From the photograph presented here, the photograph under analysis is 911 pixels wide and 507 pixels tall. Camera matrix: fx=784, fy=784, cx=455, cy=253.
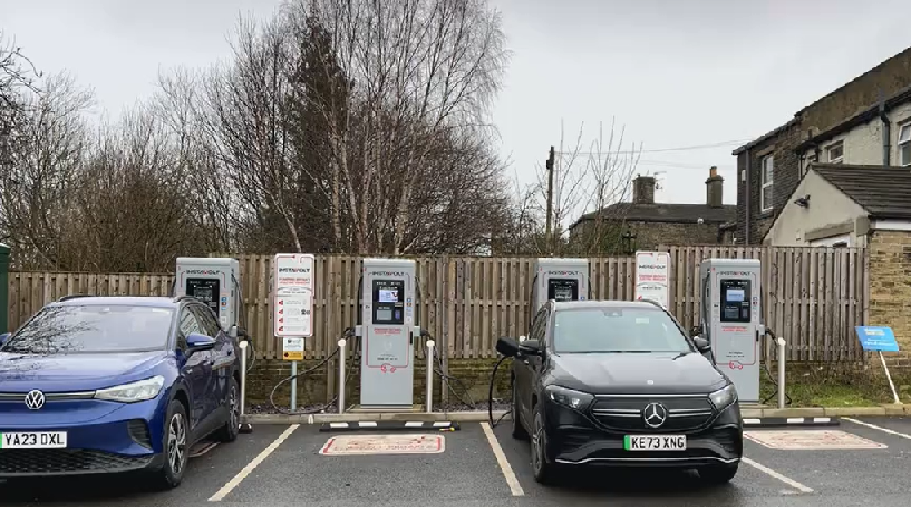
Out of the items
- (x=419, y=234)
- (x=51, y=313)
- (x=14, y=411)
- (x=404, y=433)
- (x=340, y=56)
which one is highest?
(x=340, y=56)

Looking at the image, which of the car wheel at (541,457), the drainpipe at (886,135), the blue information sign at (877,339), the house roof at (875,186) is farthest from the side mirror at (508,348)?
the drainpipe at (886,135)

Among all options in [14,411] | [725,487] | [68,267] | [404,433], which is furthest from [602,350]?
[68,267]

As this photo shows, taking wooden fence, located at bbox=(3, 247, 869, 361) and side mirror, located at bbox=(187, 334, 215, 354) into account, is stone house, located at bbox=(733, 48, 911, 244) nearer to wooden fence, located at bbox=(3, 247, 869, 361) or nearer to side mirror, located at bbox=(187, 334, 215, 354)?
wooden fence, located at bbox=(3, 247, 869, 361)

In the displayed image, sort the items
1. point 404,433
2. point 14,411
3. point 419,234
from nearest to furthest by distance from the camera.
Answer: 1. point 14,411
2. point 404,433
3. point 419,234

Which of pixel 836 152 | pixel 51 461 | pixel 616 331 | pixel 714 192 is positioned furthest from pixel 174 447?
pixel 714 192

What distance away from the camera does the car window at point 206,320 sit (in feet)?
27.0

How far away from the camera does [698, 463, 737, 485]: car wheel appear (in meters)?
6.23

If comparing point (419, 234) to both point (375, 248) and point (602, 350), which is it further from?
point (602, 350)

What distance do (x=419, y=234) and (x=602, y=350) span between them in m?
14.6

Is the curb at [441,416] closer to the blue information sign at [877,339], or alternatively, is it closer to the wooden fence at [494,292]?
the blue information sign at [877,339]

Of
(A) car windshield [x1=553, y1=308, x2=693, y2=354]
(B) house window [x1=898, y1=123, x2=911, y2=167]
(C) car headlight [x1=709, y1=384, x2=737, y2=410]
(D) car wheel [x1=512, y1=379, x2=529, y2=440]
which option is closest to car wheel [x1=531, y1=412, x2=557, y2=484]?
(A) car windshield [x1=553, y1=308, x2=693, y2=354]

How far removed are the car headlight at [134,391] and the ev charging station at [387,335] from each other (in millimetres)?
4359

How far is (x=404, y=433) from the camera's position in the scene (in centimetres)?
927

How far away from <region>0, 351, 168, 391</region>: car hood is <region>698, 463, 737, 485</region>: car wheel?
15.3 feet
